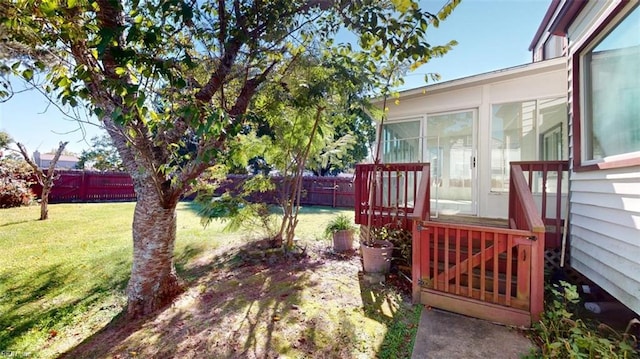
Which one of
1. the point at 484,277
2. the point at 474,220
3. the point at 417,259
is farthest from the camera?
the point at 474,220

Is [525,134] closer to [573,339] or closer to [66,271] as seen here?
[573,339]

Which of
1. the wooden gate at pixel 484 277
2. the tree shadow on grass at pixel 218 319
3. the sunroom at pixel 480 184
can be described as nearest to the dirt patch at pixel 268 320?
the tree shadow on grass at pixel 218 319

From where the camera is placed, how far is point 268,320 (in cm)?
337

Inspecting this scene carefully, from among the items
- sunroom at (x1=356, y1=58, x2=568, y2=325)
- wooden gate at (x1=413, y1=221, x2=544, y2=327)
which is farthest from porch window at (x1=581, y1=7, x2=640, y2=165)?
wooden gate at (x1=413, y1=221, x2=544, y2=327)

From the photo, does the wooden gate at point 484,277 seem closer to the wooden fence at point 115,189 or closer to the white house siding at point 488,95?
the white house siding at point 488,95

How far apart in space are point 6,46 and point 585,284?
24.2ft

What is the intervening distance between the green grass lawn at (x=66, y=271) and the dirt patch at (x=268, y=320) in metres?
0.26

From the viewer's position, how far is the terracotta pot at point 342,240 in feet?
20.5

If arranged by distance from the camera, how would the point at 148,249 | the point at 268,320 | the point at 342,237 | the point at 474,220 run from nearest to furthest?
the point at 268,320 < the point at 148,249 < the point at 474,220 < the point at 342,237

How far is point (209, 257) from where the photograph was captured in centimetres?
627

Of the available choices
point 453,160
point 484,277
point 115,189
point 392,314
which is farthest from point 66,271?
point 115,189

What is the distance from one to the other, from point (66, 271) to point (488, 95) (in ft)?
28.0

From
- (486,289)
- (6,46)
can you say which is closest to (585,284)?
(486,289)

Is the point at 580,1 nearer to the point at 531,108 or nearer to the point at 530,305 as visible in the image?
the point at 531,108
